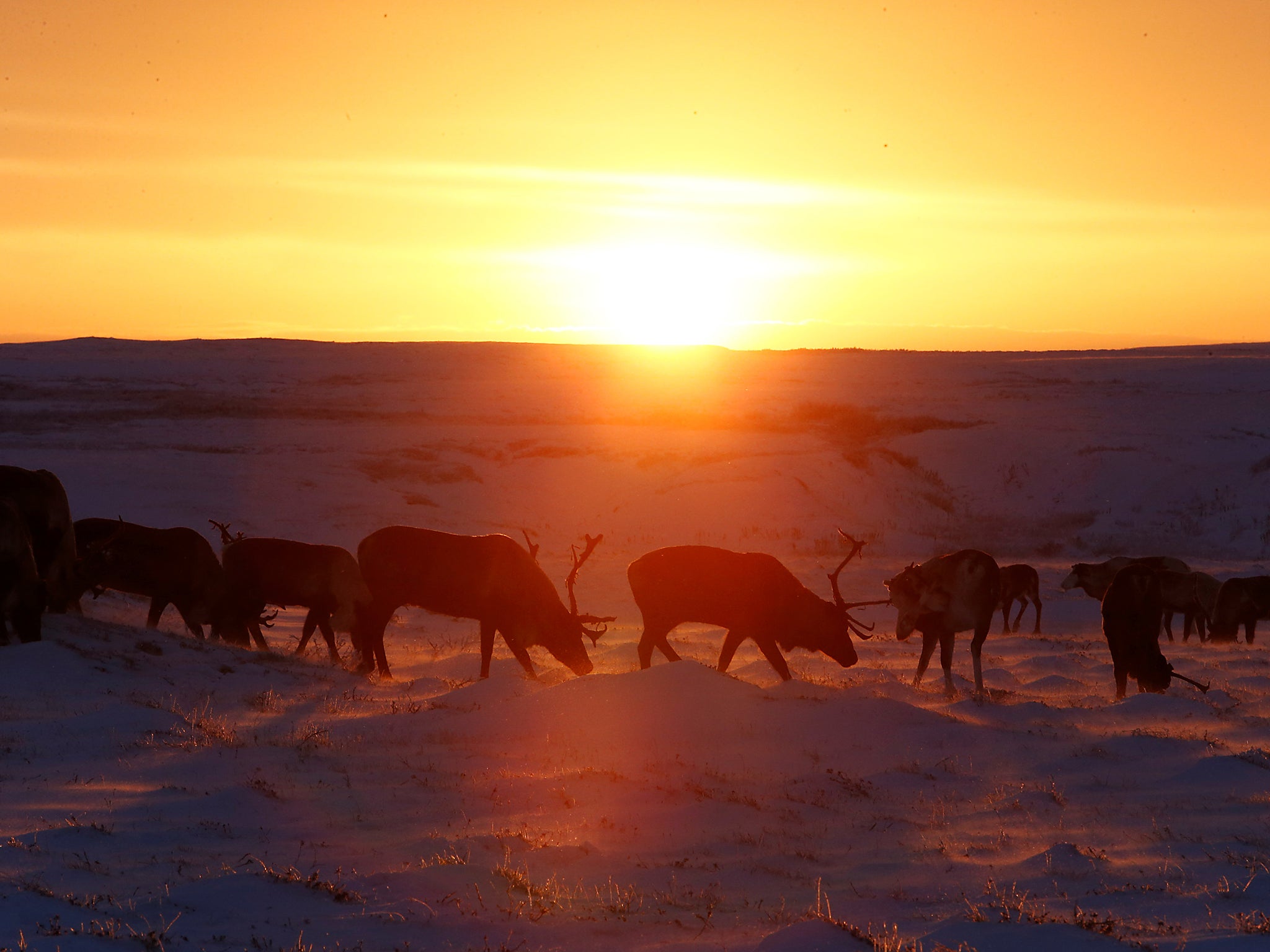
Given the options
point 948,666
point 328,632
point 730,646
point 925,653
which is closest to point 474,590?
point 328,632

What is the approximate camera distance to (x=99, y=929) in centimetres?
552

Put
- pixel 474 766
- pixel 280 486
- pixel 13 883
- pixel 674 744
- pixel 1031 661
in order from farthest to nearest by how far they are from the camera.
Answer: pixel 280 486 < pixel 1031 661 < pixel 674 744 < pixel 474 766 < pixel 13 883

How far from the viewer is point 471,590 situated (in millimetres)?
15047

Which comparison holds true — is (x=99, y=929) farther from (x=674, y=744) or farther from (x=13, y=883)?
(x=674, y=744)

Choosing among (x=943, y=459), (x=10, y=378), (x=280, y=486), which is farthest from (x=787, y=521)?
(x=10, y=378)

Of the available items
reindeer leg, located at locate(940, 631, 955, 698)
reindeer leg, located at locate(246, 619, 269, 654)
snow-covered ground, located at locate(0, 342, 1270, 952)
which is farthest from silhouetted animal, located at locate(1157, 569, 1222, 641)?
reindeer leg, located at locate(246, 619, 269, 654)

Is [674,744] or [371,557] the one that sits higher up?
[371,557]

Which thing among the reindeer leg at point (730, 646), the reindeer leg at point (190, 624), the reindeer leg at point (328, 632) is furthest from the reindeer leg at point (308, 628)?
the reindeer leg at point (730, 646)

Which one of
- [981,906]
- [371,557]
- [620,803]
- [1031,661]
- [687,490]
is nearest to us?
[981,906]

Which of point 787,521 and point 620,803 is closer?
point 620,803

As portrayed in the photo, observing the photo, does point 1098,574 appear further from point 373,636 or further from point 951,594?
point 373,636

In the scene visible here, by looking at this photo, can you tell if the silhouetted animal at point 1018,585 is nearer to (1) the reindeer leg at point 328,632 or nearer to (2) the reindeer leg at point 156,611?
(1) the reindeer leg at point 328,632

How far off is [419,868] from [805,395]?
213ft

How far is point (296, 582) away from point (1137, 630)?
37.0 feet
